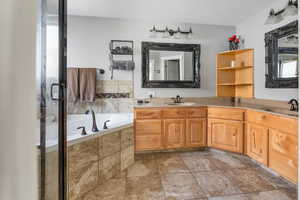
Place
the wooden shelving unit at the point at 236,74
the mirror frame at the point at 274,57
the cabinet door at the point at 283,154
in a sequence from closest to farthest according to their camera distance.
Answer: the cabinet door at the point at 283,154 < the mirror frame at the point at 274,57 < the wooden shelving unit at the point at 236,74

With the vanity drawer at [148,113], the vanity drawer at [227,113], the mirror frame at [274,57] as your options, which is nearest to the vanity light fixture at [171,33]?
the mirror frame at [274,57]

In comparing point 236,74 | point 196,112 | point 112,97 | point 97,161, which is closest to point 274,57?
point 236,74

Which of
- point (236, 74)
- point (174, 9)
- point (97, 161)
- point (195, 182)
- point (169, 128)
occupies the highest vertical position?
point (174, 9)

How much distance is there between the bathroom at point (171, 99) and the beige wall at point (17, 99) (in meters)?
0.37

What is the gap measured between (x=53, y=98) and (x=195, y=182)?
176cm

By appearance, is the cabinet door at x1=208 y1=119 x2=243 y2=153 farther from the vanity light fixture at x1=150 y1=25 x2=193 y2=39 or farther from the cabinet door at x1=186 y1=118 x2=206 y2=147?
the vanity light fixture at x1=150 y1=25 x2=193 y2=39

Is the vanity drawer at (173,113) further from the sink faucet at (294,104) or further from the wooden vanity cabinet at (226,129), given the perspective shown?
the sink faucet at (294,104)

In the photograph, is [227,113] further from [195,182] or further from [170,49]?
[170,49]

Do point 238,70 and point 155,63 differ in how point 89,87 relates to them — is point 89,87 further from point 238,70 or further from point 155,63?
point 238,70

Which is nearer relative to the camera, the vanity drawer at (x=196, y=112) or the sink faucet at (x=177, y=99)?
the vanity drawer at (x=196, y=112)

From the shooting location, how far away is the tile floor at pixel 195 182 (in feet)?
5.40

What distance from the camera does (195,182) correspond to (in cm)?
188

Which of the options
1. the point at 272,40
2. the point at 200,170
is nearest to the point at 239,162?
the point at 200,170

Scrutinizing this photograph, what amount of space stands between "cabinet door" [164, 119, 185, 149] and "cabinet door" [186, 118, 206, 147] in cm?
9
